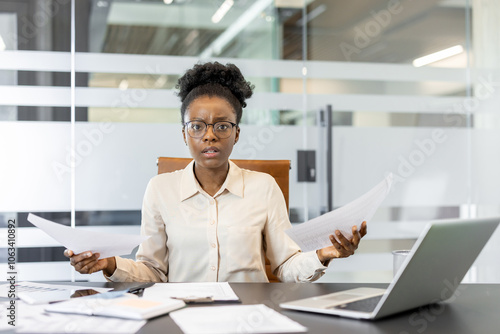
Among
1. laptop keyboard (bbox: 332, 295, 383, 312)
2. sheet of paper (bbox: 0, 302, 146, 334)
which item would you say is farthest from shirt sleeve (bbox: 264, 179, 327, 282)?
sheet of paper (bbox: 0, 302, 146, 334)

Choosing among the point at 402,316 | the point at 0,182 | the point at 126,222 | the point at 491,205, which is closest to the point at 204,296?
the point at 402,316

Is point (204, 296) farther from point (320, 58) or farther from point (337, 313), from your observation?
point (320, 58)

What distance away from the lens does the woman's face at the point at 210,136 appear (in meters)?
1.62

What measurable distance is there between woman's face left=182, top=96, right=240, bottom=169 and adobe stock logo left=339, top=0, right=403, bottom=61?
1.73 meters

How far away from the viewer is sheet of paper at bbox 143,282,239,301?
1.12m

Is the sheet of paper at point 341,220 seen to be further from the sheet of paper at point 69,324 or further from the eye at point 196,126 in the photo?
the eye at point 196,126

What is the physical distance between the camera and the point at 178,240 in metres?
1.62

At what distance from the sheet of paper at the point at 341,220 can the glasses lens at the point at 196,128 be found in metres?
0.55

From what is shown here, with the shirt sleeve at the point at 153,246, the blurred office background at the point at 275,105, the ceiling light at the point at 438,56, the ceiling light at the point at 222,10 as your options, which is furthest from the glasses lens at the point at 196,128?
the ceiling light at the point at 438,56

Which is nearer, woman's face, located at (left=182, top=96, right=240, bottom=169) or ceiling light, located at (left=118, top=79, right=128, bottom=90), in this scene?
woman's face, located at (left=182, top=96, right=240, bottom=169)

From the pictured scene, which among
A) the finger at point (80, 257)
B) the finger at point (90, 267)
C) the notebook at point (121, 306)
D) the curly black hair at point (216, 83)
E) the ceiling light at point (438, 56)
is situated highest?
the ceiling light at point (438, 56)

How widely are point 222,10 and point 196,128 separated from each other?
5.44 feet

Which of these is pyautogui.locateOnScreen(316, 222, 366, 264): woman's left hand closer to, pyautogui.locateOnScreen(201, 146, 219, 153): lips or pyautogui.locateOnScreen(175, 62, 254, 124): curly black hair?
pyautogui.locateOnScreen(201, 146, 219, 153): lips

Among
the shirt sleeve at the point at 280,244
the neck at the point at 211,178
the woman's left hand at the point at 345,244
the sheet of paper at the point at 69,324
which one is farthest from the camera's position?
the neck at the point at 211,178
